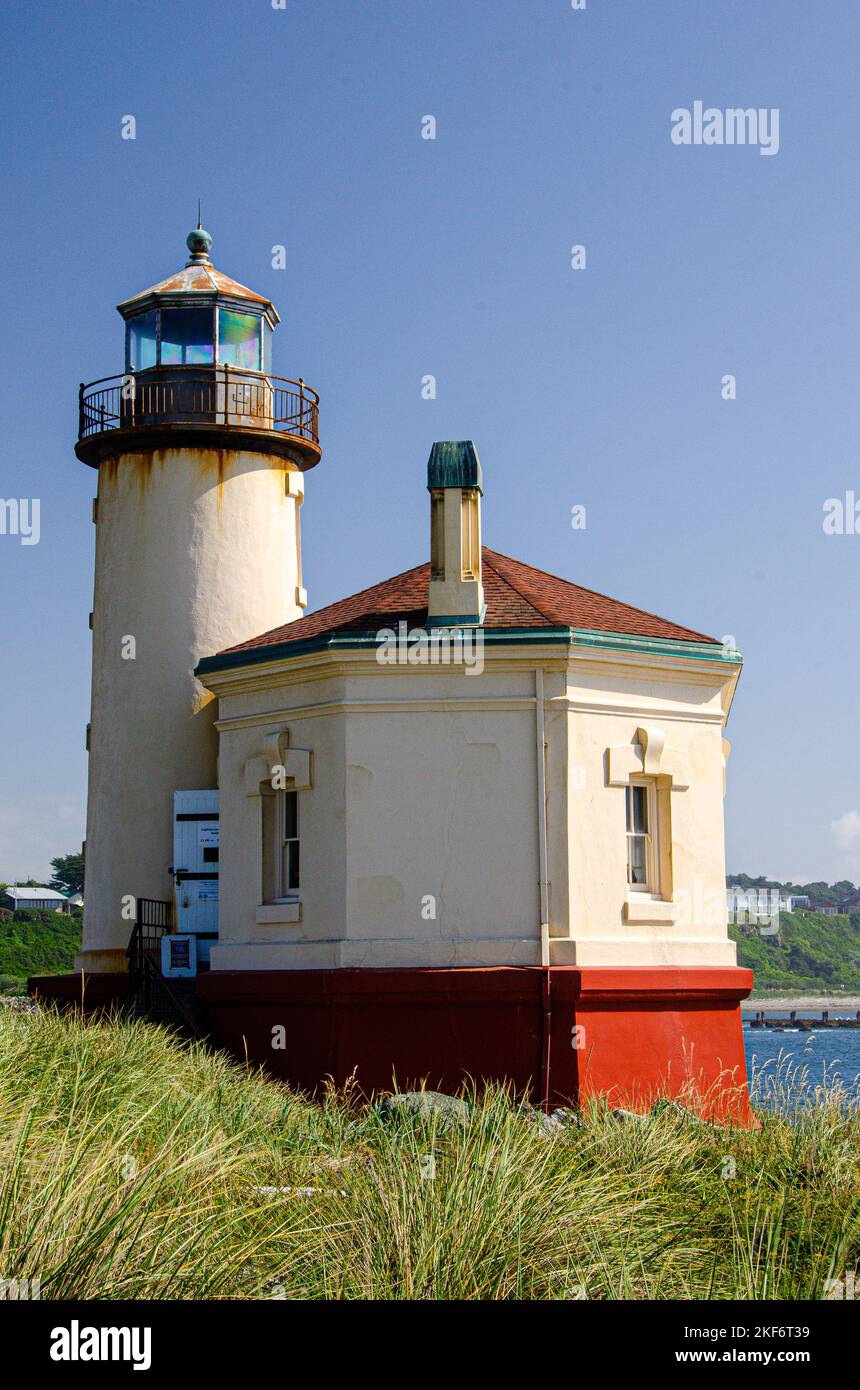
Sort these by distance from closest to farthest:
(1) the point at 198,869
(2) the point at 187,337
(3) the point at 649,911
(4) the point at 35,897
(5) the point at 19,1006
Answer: (3) the point at 649,911
(1) the point at 198,869
(2) the point at 187,337
(5) the point at 19,1006
(4) the point at 35,897

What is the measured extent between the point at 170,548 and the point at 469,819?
6844 mm

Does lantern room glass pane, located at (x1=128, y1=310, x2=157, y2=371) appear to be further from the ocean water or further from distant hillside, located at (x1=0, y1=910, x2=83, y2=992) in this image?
the ocean water

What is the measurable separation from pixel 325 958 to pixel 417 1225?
9667 mm

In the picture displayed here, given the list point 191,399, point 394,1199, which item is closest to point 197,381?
point 191,399

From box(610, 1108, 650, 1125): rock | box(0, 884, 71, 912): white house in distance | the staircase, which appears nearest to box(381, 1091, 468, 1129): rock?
box(610, 1108, 650, 1125): rock

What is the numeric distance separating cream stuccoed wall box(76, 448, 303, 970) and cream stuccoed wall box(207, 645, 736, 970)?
11.6 feet

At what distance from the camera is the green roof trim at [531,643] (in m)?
18.5

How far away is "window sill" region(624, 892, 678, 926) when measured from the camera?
18.8m

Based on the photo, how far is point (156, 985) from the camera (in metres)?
21.4

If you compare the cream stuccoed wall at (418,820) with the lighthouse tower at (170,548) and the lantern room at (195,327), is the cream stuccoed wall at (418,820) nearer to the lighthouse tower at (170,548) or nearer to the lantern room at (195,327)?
the lighthouse tower at (170,548)

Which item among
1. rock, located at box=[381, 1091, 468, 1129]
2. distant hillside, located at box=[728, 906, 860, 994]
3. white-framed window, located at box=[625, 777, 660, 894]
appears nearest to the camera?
rock, located at box=[381, 1091, 468, 1129]

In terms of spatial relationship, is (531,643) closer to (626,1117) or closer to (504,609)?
(504,609)

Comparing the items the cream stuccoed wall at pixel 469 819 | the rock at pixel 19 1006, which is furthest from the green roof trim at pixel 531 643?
the rock at pixel 19 1006
